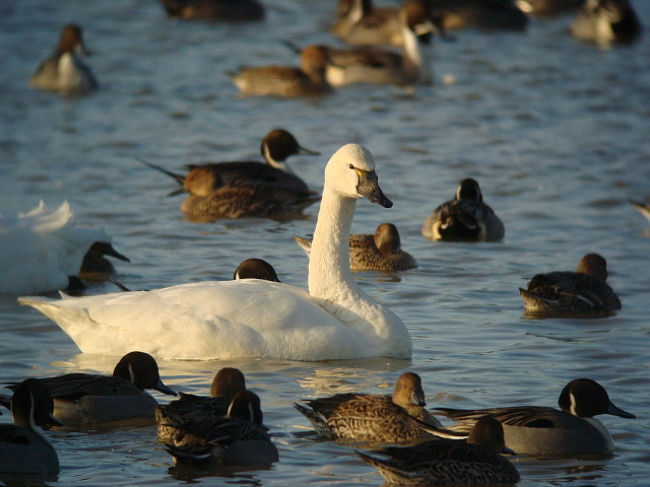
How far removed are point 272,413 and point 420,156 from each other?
9892mm

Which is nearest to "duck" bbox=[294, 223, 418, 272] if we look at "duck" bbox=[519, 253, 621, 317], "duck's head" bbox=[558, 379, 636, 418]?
"duck" bbox=[519, 253, 621, 317]

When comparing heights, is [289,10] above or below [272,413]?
above

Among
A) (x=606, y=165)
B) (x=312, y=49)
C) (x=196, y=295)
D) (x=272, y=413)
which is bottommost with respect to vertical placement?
(x=272, y=413)

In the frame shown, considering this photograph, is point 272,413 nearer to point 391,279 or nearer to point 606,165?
point 391,279

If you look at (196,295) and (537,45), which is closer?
(196,295)

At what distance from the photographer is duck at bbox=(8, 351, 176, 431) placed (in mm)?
7809

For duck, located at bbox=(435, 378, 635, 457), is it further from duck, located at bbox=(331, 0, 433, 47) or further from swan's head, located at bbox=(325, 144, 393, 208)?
duck, located at bbox=(331, 0, 433, 47)

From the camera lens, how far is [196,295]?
30.5 ft

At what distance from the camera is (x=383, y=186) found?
16.1 meters

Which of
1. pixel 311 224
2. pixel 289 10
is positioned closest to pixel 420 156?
pixel 311 224

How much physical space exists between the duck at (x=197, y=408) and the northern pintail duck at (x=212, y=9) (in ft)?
70.9

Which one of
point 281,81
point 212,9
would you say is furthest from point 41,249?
point 212,9

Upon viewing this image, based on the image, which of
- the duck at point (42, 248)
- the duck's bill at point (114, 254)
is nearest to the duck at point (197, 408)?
the duck at point (42, 248)

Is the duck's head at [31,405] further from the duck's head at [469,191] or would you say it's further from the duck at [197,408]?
the duck's head at [469,191]
